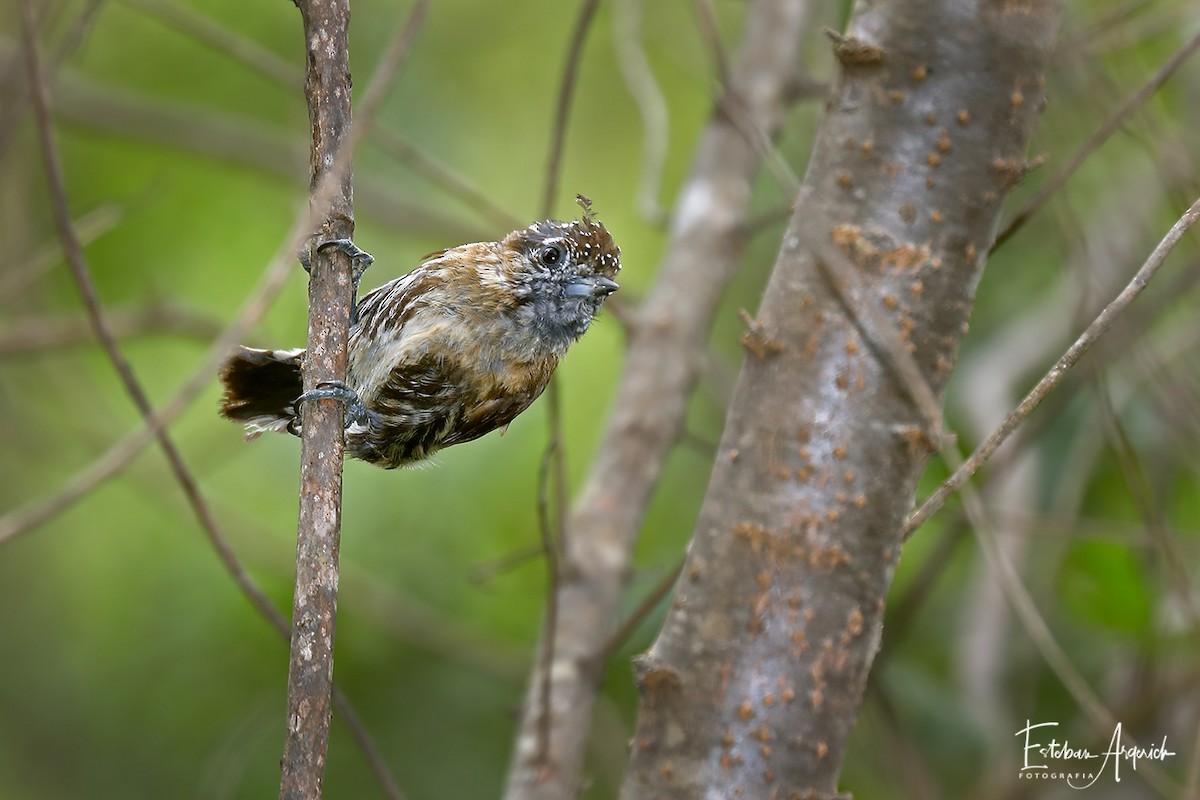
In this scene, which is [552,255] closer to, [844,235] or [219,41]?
[844,235]

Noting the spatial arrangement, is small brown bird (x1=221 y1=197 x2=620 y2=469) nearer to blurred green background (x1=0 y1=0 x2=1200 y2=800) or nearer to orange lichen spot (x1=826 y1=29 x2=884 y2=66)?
blurred green background (x1=0 y1=0 x2=1200 y2=800)

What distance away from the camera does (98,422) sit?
5.57m

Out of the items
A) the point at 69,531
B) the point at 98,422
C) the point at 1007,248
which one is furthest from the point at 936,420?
the point at 69,531

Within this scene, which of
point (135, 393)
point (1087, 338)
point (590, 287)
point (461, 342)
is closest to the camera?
point (1087, 338)

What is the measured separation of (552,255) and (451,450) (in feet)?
6.88

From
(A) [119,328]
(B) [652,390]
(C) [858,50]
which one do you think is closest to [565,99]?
(B) [652,390]

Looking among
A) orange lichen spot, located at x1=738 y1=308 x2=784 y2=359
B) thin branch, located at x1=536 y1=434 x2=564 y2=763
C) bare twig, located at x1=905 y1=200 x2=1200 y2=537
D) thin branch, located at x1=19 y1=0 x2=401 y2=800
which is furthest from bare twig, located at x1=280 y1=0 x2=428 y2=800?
bare twig, located at x1=905 y1=200 x2=1200 y2=537

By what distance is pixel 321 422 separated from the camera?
188cm

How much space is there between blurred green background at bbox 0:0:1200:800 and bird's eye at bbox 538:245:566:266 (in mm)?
460

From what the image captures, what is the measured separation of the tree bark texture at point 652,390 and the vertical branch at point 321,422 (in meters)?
1.34

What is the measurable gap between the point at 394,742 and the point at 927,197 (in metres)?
3.74

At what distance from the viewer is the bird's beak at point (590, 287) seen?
2921 millimetres

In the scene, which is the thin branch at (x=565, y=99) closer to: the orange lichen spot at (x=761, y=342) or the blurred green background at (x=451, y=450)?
the blurred green background at (x=451, y=450)

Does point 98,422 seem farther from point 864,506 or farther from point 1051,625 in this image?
point 864,506
